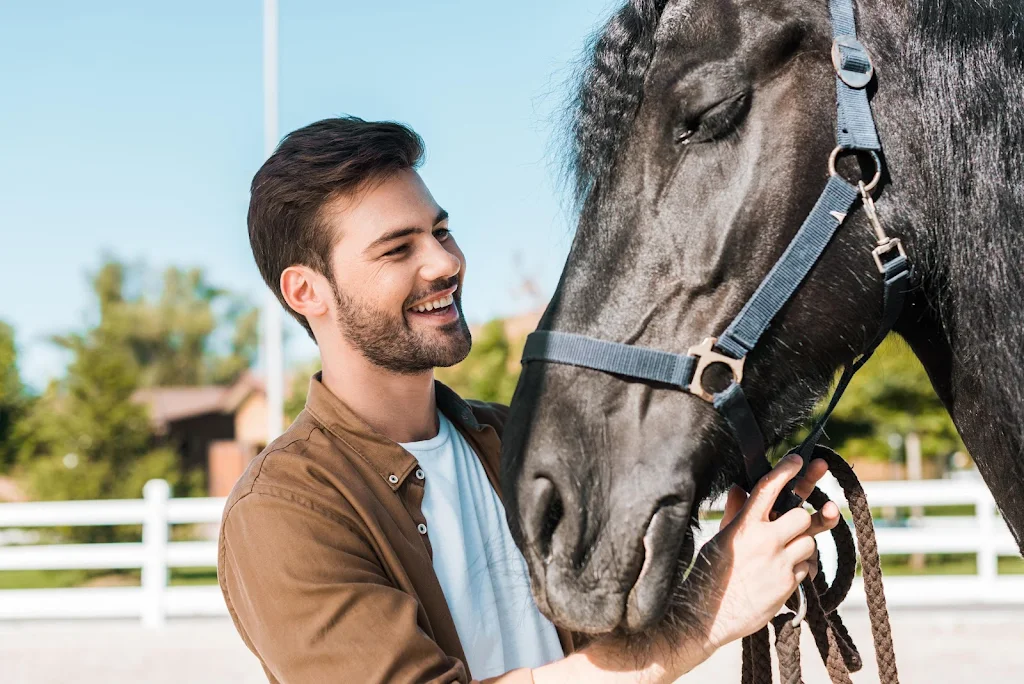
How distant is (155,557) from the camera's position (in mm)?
8891

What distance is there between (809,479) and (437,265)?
87 centimetres

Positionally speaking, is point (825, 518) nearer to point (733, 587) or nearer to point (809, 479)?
point (809, 479)

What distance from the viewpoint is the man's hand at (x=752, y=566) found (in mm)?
1519

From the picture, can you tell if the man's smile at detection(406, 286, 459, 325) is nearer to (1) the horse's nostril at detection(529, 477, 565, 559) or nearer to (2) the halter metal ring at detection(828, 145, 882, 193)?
(1) the horse's nostril at detection(529, 477, 565, 559)

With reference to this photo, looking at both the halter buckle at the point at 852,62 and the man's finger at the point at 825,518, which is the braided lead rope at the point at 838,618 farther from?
the halter buckle at the point at 852,62

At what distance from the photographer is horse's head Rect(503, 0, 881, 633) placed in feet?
4.90

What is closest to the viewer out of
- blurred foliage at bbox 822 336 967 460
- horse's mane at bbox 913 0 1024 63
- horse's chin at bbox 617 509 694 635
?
horse's chin at bbox 617 509 694 635

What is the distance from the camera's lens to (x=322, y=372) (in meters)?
2.19

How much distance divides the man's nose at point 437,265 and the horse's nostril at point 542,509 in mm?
667

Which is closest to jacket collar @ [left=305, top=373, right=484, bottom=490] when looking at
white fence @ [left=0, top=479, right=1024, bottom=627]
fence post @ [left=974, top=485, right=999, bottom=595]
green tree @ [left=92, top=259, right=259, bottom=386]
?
white fence @ [left=0, top=479, right=1024, bottom=627]

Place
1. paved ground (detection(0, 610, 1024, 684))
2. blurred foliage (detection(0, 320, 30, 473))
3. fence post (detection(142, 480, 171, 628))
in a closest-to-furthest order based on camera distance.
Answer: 1. paved ground (detection(0, 610, 1024, 684))
2. fence post (detection(142, 480, 171, 628))
3. blurred foliage (detection(0, 320, 30, 473))

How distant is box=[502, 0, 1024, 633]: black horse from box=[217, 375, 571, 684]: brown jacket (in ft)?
0.92

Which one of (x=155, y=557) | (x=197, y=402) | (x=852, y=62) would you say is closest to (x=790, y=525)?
(x=852, y=62)

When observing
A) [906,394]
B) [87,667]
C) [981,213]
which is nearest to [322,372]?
[981,213]
